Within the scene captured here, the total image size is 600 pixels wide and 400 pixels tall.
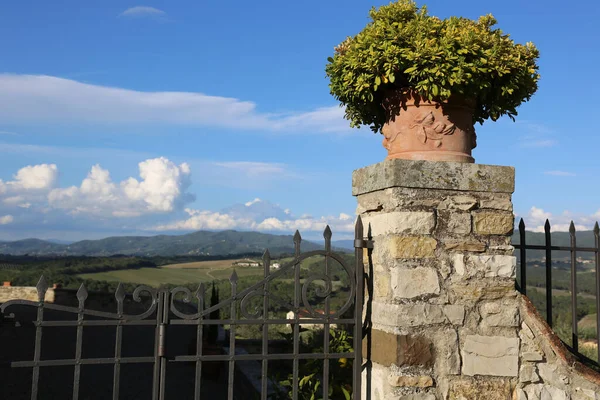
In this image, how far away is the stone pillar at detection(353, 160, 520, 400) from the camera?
3270mm

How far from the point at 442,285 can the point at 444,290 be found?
0.04 metres

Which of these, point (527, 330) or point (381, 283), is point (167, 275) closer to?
point (381, 283)

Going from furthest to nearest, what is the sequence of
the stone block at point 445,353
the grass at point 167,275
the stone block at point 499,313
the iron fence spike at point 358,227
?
the grass at point 167,275 < the iron fence spike at point 358,227 < the stone block at point 499,313 < the stone block at point 445,353

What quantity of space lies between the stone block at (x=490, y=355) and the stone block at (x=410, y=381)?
0.92 feet

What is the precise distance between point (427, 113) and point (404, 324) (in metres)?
1.42

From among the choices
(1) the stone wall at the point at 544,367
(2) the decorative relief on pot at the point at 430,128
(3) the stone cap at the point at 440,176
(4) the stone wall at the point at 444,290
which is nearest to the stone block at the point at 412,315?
(4) the stone wall at the point at 444,290

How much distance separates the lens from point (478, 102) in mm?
3875

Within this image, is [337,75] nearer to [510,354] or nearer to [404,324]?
[404,324]

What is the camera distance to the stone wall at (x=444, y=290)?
327 centimetres

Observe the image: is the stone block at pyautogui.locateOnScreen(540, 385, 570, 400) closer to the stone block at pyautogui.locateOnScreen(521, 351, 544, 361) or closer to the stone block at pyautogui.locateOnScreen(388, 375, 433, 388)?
the stone block at pyautogui.locateOnScreen(521, 351, 544, 361)

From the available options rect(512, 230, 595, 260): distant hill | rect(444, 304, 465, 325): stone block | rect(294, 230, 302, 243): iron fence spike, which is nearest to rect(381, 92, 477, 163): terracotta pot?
rect(294, 230, 302, 243): iron fence spike

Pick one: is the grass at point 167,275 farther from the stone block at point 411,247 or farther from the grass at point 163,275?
the stone block at point 411,247

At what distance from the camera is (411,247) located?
10.9ft

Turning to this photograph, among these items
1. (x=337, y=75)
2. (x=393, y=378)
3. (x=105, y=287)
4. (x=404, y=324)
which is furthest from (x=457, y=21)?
(x=105, y=287)
